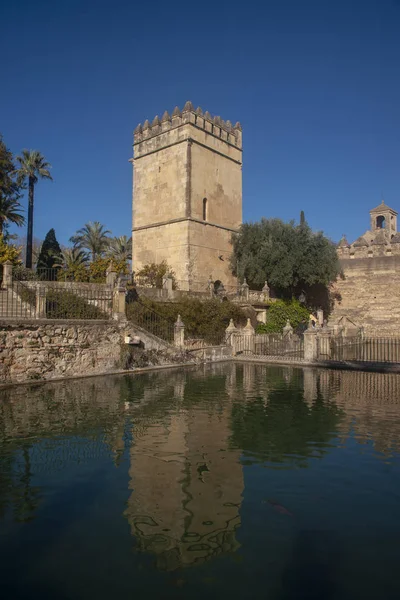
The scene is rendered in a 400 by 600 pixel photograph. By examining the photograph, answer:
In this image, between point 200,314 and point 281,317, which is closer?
point 200,314

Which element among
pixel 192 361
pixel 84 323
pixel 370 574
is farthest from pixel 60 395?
pixel 370 574

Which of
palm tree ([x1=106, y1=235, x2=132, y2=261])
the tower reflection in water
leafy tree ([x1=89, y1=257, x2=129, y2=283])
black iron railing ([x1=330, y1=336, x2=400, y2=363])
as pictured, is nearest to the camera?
the tower reflection in water

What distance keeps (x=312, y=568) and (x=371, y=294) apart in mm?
29329

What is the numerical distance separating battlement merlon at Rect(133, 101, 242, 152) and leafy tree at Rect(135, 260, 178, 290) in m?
9.01

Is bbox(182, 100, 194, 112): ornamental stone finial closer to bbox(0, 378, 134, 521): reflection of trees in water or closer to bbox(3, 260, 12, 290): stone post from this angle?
bbox(3, 260, 12, 290): stone post

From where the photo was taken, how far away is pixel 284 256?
27.2m

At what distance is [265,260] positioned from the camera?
27578mm

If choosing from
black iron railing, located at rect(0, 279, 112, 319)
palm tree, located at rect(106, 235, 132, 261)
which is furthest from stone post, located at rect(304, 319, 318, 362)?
palm tree, located at rect(106, 235, 132, 261)

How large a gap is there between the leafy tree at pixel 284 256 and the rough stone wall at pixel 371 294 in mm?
3663

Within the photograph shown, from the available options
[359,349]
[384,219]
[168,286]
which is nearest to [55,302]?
[168,286]

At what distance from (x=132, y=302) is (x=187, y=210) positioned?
1048cm

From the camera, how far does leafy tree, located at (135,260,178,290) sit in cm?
2490

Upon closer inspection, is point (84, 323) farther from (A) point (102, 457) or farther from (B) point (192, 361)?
(A) point (102, 457)

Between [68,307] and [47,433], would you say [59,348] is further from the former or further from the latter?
[47,433]
